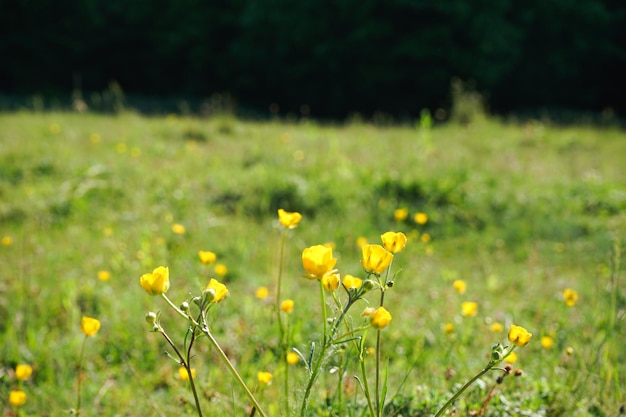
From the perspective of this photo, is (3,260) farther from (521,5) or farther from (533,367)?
(521,5)

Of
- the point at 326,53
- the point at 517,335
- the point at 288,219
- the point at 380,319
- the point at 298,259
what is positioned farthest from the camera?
the point at 326,53

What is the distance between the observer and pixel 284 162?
5.42 meters

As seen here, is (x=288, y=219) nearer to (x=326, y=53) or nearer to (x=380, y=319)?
(x=380, y=319)

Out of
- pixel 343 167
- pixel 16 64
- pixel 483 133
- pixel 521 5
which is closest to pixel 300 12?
pixel 521 5

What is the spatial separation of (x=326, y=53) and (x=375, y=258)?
480 inches

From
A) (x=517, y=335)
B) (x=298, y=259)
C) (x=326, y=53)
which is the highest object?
(x=326, y=53)

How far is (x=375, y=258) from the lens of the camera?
3.25ft

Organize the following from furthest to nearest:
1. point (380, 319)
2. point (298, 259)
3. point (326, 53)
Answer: point (326, 53), point (298, 259), point (380, 319)

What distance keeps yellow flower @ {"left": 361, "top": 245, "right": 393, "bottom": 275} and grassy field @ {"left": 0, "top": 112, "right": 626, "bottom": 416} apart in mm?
174

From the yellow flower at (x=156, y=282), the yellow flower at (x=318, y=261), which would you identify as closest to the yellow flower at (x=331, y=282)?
the yellow flower at (x=318, y=261)

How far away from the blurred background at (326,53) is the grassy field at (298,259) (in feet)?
18.9

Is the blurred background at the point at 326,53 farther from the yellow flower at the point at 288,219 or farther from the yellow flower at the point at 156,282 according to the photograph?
the yellow flower at the point at 156,282

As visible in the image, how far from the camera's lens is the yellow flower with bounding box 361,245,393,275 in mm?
982

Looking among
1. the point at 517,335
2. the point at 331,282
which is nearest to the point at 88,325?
the point at 331,282
